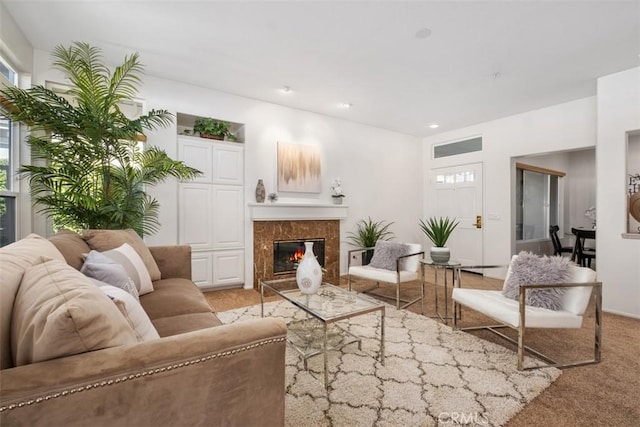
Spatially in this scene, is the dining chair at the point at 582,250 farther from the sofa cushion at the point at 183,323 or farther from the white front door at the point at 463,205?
the sofa cushion at the point at 183,323

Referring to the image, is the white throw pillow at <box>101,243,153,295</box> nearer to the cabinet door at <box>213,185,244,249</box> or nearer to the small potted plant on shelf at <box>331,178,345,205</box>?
the cabinet door at <box>213,185,244,249</box>

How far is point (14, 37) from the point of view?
253 cm

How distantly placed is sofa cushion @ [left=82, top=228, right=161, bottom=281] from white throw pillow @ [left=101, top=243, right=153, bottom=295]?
86 mm

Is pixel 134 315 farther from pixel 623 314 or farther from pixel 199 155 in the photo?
pixel 623 314

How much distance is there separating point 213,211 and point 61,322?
10.7 ft

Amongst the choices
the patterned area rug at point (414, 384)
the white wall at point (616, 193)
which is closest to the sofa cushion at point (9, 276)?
the patterned area rug at point (414, 384)

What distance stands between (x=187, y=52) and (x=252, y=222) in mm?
2095

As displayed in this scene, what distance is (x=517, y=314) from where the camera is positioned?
197 cm

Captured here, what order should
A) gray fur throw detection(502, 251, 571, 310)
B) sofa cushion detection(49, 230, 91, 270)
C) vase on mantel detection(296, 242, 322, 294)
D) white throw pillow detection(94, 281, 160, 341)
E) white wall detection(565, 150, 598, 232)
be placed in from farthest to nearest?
white wall detection(565, 150, 598, 232) → vase on mantel detection(296, 242, 322, 294) → gray fur throw detection(502, 251, 571, 310) → sofa cushion detection(49, 230, 91, 270) → white throw pillow detection(94, 281, 160, 341)

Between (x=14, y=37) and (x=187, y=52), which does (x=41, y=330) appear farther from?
(x=14, y=37)

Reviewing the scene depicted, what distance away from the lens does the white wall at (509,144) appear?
3.89 meters

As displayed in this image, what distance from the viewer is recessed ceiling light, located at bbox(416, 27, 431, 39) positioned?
2.51 m

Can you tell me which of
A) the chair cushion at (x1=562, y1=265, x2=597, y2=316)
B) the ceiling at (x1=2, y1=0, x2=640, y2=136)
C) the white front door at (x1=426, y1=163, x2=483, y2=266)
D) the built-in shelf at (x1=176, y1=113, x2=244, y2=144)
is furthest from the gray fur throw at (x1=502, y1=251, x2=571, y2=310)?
the built-in shelf at (x1=176, y1=113, x2=244, y2=144)

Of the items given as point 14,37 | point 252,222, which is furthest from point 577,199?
point 14,37
